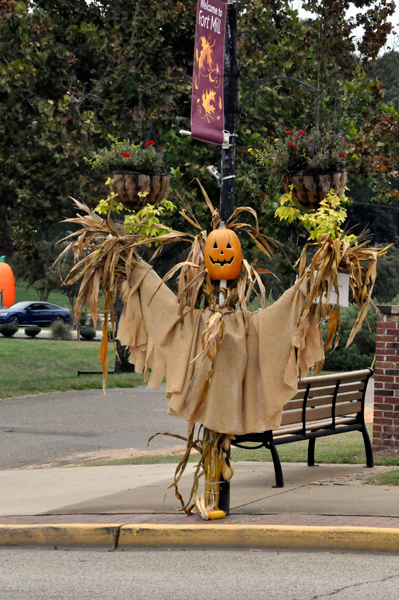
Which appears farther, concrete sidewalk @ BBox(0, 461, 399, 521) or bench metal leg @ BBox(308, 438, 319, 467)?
bench metal leg @ BBox(308, 438, 319, 467)

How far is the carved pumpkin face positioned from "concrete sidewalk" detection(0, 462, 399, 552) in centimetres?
205

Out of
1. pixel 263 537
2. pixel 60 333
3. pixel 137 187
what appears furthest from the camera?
pixel 60 333

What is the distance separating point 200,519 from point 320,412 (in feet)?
8.53

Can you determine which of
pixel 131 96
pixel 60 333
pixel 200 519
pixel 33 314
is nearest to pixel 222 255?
pixel 200 519

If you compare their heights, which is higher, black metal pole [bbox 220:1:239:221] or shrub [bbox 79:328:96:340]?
black metal pole [bbox 220:1:239:221]

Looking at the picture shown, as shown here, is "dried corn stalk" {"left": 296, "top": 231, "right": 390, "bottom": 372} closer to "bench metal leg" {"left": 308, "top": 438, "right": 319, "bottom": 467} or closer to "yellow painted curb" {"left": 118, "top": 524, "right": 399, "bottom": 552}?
"yellow painted curb" {"left": 118, "top": 524, "right": 399, "bottom": 552}

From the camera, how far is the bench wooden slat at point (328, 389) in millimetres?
9170

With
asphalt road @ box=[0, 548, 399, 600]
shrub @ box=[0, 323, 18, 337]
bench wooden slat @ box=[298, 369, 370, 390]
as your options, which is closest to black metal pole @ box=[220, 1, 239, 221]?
bench wooden slat @ box=[298, 369, 370, 390]

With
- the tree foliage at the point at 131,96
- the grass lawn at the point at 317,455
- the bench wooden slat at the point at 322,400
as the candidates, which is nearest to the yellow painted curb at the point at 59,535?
the bench wooden slat at the point at 322,400

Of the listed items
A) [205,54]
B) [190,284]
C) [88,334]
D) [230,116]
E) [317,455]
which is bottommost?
[317,455]

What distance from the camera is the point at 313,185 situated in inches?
367

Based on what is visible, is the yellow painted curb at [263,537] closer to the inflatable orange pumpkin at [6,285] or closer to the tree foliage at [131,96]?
the tree foliage at [131,96]

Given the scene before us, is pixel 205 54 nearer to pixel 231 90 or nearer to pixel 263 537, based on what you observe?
pixel 231 90

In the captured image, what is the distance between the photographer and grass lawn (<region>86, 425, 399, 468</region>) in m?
10.3
